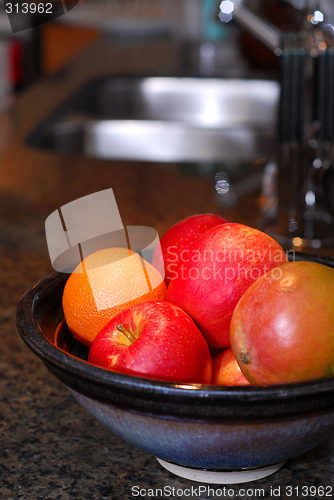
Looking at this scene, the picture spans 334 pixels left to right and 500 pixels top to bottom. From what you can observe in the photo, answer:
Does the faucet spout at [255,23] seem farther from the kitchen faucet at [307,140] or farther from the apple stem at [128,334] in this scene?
the apple stem at [128,334]

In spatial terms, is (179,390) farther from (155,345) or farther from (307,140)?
(307,140)

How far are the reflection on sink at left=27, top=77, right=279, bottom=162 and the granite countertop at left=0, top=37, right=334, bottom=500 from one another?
0.43 m

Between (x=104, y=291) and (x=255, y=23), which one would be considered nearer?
(x=104, y=291)

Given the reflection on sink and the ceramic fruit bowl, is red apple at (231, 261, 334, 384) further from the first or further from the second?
the reflection on sink

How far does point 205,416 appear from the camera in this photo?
437 mm

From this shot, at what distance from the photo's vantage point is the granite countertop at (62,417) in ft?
1.74

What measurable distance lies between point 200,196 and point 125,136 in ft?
2.42

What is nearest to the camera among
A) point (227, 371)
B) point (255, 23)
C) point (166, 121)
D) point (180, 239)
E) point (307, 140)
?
point (227, 371)

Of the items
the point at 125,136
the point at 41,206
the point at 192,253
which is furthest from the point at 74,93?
Answer: the point at 192,253

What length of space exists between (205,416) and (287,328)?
0.28ft

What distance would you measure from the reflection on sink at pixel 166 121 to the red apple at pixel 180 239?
1087 millimetres

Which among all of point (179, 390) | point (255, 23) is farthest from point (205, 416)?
point (255, 23)

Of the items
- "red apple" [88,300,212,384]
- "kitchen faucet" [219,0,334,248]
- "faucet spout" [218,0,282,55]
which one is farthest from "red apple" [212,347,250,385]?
"faucet spout" [218,0,282,55]

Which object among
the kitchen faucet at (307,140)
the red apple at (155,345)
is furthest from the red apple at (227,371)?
the kitchen faucet at (307,140)
